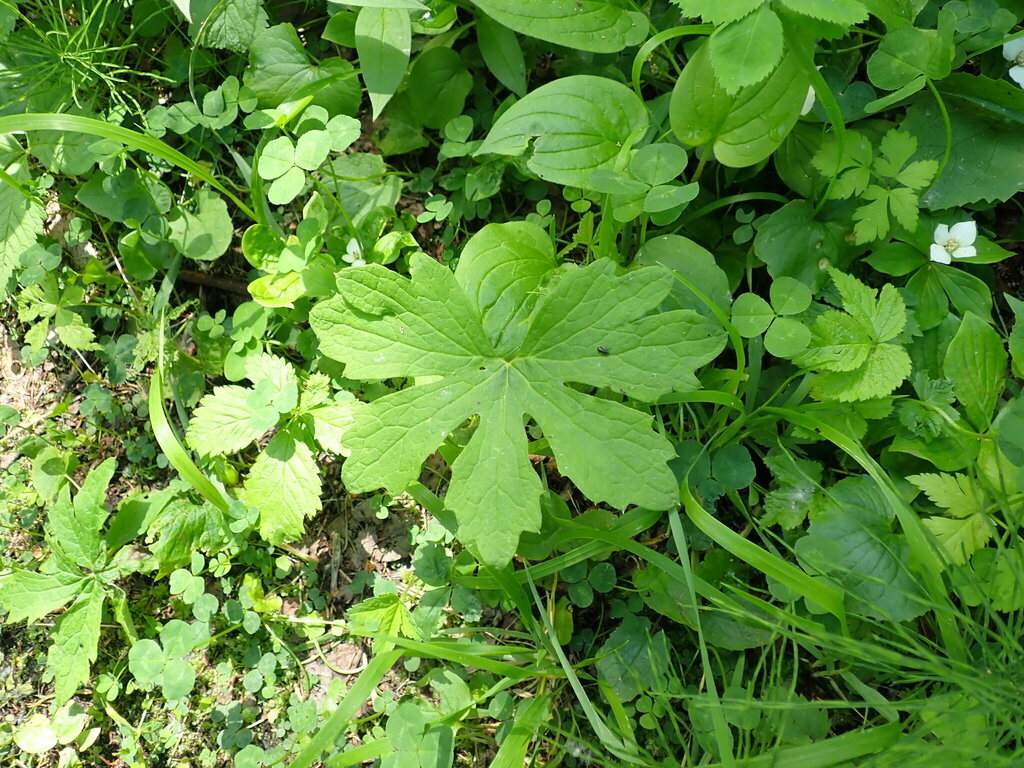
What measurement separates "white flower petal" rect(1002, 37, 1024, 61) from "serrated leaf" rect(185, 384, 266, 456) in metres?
2.14

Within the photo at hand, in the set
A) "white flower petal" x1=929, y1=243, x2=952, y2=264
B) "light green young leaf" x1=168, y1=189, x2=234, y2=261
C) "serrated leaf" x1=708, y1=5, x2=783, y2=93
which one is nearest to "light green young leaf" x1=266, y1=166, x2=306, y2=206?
"light green young leaf" x1=168, y1=189, x2=234, y2=261

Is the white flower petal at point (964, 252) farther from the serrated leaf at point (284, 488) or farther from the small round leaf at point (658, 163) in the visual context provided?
the serrated leaf at point (284, 488)

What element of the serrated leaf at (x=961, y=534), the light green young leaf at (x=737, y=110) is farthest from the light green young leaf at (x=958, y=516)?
the light green young leaf at (x=737, y=110)

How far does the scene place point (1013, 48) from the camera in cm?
173

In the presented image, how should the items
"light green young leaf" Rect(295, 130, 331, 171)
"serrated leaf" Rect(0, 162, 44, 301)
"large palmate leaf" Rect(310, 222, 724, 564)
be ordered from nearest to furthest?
"large palmate leaf" Rect(310, 222, 724, 564)
"light green young leaf" Rect(295, 130, 331, 171)
"serrated leaf" Rect(0, 162, 44, 301)

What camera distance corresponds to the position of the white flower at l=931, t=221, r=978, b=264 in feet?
5.62

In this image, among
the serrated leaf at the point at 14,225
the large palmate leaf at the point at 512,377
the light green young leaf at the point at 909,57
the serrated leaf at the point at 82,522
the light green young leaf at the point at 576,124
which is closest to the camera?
the large palmate leaf at the point at 512,377

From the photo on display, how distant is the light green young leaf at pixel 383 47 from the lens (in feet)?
6.36

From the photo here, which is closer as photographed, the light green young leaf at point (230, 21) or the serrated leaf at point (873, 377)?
the serrated leaf at point (873, 377)

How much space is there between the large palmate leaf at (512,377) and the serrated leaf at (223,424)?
1.74ft

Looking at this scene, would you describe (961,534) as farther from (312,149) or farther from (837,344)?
(312,149)

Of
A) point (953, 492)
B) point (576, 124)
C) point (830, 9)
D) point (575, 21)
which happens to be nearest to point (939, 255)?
point (953, 492)

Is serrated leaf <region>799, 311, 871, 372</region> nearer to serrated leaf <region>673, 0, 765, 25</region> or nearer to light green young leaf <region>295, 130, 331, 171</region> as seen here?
serrated leaf <region>673, 0, 765, 25</region>

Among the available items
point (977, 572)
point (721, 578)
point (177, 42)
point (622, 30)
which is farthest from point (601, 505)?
point (177, 42)
